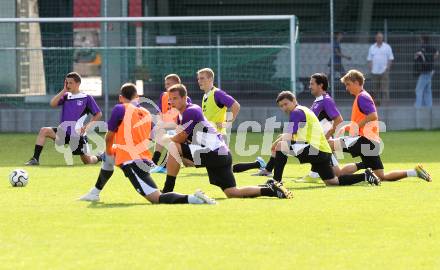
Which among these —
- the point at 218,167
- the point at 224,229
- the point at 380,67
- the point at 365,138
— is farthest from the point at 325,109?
the point at 380,67

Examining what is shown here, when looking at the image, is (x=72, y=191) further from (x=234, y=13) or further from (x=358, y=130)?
(x=234, y=13)

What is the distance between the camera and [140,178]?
42.7 ft

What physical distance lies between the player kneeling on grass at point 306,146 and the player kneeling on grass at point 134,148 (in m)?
2.25

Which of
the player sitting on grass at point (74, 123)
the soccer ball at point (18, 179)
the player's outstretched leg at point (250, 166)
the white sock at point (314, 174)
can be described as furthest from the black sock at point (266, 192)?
the player sitting on grass at point (74, 123)

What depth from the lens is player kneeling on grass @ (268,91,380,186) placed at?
587 inches

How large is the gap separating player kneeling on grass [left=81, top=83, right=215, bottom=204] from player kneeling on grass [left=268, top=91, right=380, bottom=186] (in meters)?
2.25

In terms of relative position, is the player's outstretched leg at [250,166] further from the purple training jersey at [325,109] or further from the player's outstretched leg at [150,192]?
the player's outstretched leg at [150,192]

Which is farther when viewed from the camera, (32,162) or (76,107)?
(76,107)

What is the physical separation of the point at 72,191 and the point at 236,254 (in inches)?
236

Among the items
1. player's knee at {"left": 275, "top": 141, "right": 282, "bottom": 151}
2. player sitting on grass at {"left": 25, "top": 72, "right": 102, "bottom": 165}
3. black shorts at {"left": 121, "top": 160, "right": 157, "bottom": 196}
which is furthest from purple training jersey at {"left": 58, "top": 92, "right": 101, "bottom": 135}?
black shorts at {"left": 121, "top": 160, "right": 157, "bottom": 196}

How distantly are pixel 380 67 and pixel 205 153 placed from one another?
15092 mm

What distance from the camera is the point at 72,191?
14977 mm

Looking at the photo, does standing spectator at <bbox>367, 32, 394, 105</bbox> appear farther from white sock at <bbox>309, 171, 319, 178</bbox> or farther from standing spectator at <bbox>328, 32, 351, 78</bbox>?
white sock at <bbox>309, 171, 319, 178</bbox>

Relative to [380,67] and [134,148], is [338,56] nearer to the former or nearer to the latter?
[380,67]
